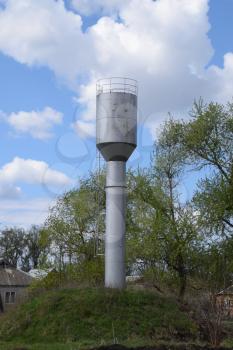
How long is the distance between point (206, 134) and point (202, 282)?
15.0 meters

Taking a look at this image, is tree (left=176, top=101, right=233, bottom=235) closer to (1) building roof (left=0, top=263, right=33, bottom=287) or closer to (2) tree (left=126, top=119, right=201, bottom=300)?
(2) tree (left=126, top=119, right=201, bottom=300)

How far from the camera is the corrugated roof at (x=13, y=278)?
77062mm

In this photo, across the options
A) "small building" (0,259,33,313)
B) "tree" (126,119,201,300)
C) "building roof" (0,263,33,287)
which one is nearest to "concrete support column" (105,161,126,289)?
"tree" (126,119,201,300)

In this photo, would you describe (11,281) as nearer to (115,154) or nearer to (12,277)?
(12,277)

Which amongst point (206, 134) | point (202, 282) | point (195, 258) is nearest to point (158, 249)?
point (195, 258)

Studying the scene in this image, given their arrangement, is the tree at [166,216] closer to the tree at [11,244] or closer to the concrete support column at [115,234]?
the concrete support column at [115,234]

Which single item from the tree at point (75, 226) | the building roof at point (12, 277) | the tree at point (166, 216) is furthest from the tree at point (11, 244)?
the tree at point (166, 216)

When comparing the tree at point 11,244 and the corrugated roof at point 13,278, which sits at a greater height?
the tree at point 11,244

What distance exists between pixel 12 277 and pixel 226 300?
59.5 metres

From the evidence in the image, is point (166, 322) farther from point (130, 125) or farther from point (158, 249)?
point (158, 249)

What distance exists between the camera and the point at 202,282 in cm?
2378

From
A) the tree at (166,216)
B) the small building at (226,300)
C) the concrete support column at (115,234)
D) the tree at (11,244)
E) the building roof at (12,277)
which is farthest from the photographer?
the tree at (11,244)

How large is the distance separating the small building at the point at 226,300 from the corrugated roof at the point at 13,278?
181 feet

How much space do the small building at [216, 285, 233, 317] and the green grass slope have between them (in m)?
1.75
